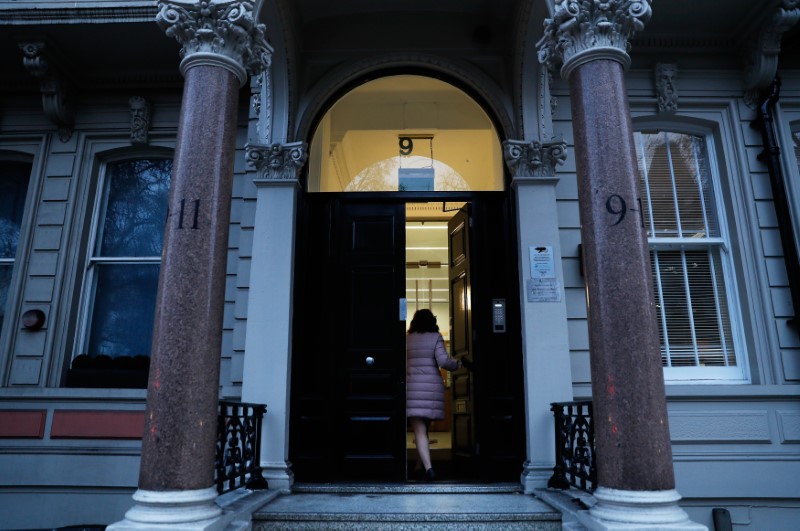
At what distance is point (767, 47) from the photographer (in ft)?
20.2

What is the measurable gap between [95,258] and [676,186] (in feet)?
22.8

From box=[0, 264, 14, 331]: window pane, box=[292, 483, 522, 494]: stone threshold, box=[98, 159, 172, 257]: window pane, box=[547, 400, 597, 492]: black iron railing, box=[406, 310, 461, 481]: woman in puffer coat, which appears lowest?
box=[292, 483, 522, 494]: stone threshold

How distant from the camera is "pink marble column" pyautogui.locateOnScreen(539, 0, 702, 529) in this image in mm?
3477

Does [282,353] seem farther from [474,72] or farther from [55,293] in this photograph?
[474,72]

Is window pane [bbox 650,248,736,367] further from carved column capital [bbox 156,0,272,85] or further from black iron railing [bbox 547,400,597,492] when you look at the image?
carved column capital [bbox 156,0,272,85]

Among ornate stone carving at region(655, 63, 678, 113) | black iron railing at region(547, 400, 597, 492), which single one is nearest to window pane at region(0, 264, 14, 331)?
black iron railing at region(547, 400, 597, 492)

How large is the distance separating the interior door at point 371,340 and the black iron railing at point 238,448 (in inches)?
36.6

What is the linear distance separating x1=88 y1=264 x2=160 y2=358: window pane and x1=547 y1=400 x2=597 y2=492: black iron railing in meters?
4.65

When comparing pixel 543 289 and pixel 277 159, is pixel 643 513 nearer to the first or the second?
pixel 543 289

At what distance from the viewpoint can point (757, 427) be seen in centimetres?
571

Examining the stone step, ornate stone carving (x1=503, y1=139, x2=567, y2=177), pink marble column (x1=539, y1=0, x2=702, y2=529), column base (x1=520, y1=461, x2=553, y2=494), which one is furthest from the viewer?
ornate stone carving (x1=503, y1=139, x2=567, y2=177)

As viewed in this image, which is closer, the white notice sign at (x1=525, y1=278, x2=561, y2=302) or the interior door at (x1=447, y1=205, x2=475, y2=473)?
the white notice sign at (x1=525, y1=278, x2=561, y2=302)

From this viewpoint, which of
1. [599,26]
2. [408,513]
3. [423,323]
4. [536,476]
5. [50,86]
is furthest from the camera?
[50,86]

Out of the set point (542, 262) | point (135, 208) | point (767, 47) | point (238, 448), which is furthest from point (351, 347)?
point (767, 47)
